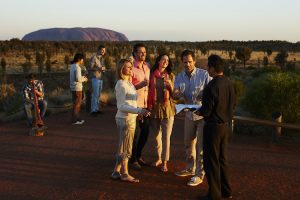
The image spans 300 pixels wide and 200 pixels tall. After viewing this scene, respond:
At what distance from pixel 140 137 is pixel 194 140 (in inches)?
36.7

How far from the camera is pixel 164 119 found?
20.4 ft

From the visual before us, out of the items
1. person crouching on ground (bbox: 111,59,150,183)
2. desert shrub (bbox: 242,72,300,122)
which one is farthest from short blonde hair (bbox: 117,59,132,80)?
desert shrub (bbox: 242,72,300,122)

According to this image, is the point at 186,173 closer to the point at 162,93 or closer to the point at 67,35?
the point at 162,93

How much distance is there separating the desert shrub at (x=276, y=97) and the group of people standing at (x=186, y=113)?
13.3 ft

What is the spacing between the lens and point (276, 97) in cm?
987

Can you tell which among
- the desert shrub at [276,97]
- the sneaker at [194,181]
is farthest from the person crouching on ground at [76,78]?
the sneaker at [194,181]

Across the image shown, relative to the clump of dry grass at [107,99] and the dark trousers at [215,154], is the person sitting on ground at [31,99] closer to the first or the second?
the clump of dry grass at [107,99]

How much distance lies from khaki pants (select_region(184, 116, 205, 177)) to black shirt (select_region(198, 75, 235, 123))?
29.4 inches

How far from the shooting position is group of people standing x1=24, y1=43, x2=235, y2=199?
4.96 meters

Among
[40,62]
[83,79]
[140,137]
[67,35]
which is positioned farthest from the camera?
[67,35]

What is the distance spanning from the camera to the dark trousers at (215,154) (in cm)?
500

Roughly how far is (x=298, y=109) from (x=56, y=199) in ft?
19.8

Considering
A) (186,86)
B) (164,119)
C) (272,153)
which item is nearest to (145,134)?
(164,119)

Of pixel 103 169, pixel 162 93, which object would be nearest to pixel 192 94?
pixel 162 93
